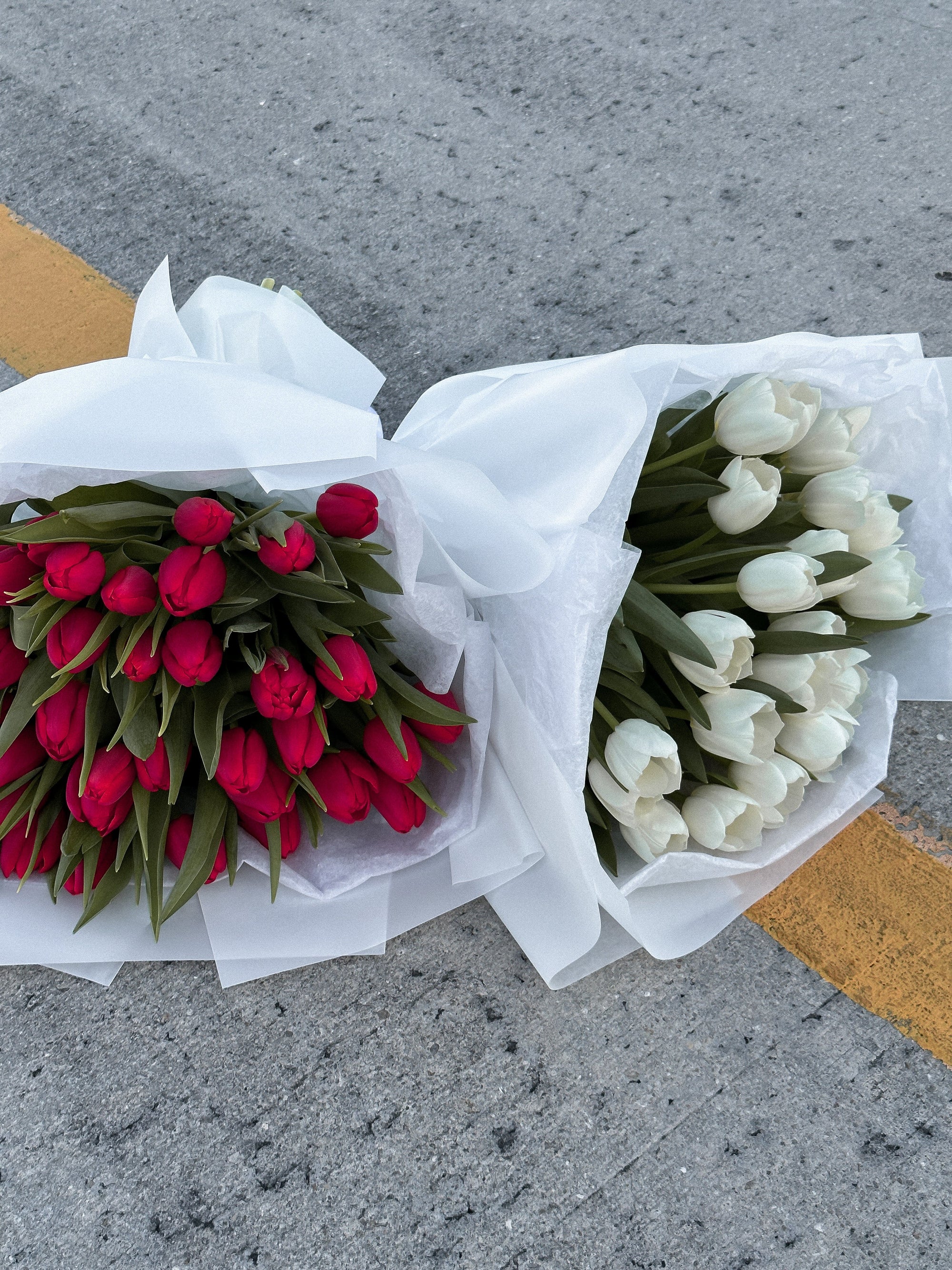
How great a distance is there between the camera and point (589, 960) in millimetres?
1073

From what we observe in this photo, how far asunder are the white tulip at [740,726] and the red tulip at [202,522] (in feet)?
1.61

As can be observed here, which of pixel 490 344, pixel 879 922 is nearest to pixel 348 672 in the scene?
pixel 879 922

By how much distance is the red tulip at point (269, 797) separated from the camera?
855 millimetres

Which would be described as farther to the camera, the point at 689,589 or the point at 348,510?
the point at 689,589

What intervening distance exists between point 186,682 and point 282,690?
0.07m

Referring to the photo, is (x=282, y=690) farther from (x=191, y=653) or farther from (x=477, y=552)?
(x=477, y=552)

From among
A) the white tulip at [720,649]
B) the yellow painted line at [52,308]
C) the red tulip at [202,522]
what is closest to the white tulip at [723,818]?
the white tulip at [720,649]

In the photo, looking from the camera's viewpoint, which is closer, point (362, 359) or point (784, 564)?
point (784, 564)

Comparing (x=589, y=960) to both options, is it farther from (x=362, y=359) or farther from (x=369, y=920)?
(x=362, y=359)

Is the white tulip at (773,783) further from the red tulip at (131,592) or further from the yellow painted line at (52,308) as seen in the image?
the yellow painted line at (52,308)

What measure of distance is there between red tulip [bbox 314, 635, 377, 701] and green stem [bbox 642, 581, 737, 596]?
12.3 inches

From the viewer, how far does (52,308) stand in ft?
5.77

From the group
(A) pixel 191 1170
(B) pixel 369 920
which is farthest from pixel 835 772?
(A) pixel 191 1170

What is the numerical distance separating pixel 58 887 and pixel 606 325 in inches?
46.8
